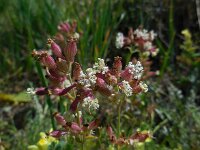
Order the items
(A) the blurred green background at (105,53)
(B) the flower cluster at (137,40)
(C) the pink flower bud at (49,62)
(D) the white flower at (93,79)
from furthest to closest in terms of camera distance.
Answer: (A) the blurred green background at (105,53) → (B) the flower cluster at (137,40) → (C) the pink flower bud at (49,62) → (D) the white flower at (93,79)

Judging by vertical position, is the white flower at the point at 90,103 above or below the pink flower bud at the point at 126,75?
below

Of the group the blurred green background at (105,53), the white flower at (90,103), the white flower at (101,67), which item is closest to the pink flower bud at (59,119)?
the white flower at (90,103)

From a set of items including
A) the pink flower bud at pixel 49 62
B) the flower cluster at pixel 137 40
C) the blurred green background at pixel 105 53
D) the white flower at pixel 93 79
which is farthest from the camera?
the blurred green background at pixel 105 53

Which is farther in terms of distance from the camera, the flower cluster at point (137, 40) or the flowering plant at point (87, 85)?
the flower cluster at point (137, 40)

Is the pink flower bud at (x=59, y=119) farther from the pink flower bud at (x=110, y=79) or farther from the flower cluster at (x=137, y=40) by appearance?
the flower cluster at (x=137, y=40)

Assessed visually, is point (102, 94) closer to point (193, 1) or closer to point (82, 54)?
point (82, 54)

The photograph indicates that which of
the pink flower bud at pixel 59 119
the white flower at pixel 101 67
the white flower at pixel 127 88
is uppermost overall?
the white flower at pixel 101 67

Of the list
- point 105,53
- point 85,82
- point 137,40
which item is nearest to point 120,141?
point 85,82

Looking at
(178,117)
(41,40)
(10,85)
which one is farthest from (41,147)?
(41,40)
